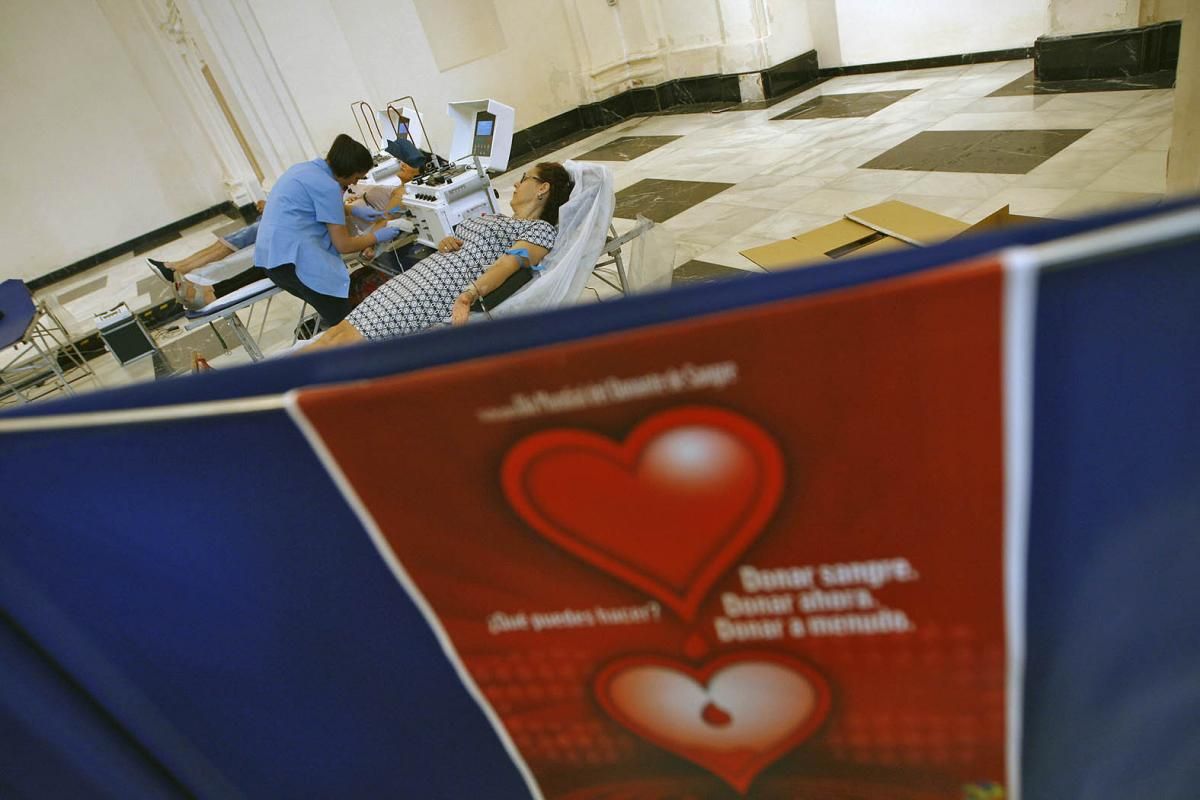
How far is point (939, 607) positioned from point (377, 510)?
49 centimetres

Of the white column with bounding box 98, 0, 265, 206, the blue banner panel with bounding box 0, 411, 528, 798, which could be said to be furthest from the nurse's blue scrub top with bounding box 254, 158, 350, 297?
the white column with bounding box 98, 0, 265, 206

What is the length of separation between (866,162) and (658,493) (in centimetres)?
410

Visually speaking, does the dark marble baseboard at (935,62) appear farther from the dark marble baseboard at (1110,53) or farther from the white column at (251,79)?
the white column at (251,79)

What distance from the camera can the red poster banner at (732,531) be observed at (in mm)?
467

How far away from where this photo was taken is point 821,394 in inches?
18.9

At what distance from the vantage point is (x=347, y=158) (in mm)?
2922

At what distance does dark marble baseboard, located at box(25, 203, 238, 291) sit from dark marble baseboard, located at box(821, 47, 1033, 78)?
6.12 m

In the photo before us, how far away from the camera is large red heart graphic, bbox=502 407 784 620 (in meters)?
0.51

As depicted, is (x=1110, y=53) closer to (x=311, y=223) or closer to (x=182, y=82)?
(x=311, y=223)

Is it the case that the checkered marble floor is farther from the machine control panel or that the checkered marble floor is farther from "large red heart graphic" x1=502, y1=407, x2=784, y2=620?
"large red heart graphic" x1=502, y1=407, x2=784, y2=620

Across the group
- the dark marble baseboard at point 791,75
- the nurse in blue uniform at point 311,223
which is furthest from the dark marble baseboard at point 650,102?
the nurse in blue uniform at point 311,223

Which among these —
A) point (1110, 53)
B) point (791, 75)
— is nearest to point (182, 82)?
point (791, 75)

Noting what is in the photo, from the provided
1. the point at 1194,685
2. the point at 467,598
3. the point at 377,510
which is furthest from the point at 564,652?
the point at 1194,685

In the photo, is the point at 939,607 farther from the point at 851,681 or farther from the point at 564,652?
the point at 564,652
